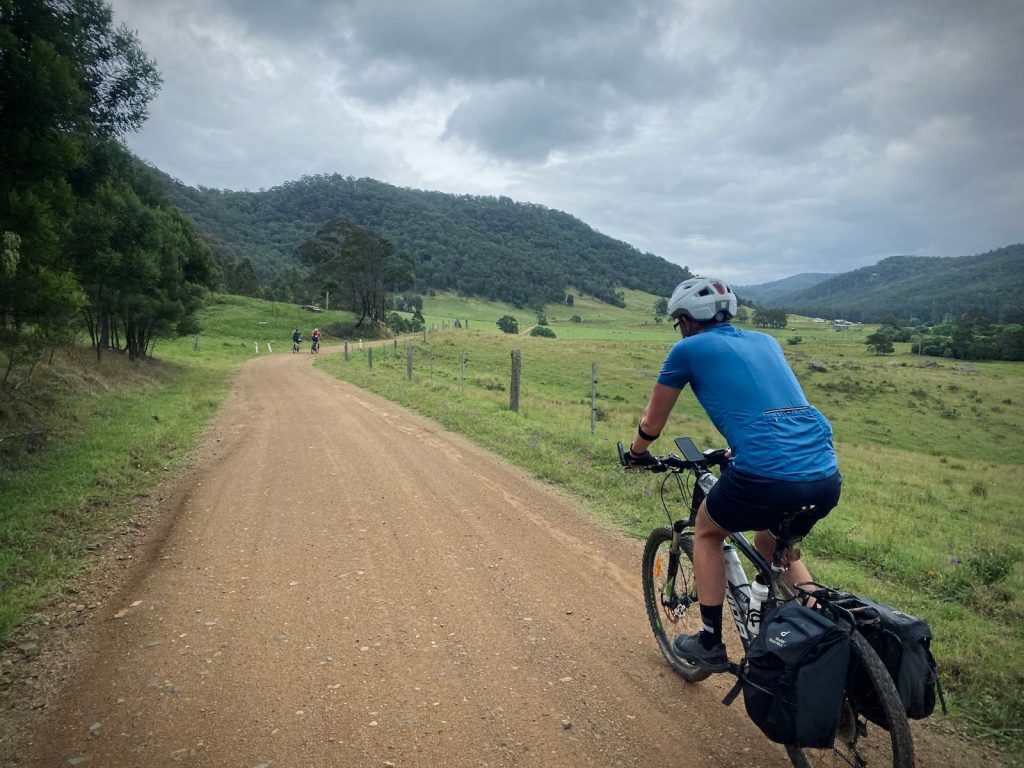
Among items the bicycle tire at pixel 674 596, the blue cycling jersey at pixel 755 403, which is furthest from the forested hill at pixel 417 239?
the blue cycling jersey at pixel 755 403

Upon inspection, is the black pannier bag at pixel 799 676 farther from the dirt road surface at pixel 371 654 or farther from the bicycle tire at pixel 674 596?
the bicycle tire at pixel 674 596

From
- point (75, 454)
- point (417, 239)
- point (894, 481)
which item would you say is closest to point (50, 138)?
point (75, 454)

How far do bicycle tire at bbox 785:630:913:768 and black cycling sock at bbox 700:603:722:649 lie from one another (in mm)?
643

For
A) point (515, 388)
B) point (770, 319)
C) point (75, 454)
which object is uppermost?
point (770, 319)

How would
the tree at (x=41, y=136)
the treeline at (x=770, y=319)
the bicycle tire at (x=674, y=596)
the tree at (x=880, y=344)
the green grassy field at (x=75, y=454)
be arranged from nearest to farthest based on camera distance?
the bicycle tire at (x=674, y=596) → the green grassy field at (x=75, y=454) → the tree at (x=41, y=136) → the tree at (x=880, y=344) → the treeline at (x=770, y=319)

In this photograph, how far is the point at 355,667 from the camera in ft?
12.1

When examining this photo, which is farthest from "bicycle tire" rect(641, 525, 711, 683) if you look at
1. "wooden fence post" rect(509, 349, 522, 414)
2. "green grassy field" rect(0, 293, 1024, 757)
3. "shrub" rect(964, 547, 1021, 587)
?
"wooden fence post" rect(509, 349, 522, 414)

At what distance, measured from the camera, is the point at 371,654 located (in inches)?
151

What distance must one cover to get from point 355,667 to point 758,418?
3.04 meters

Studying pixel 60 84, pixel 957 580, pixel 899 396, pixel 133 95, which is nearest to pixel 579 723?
pixel 957 580

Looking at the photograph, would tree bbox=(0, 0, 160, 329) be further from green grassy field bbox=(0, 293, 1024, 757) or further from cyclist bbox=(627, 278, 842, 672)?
cyclist bbox=(627, 278, 842, 672)

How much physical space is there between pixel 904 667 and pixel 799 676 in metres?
0.44

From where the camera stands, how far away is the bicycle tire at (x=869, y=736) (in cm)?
224

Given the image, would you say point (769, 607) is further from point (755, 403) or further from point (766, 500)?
point (755, 403)
